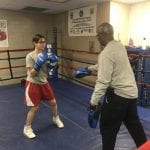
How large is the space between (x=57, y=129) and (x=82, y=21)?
116 inches

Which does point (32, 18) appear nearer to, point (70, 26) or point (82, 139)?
point (70, 26)

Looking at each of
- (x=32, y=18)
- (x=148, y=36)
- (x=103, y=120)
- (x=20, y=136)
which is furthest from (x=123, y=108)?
(x=32, y=18)

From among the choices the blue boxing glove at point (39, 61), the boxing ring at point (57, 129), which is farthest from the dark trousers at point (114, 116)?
the blue boxing glove at point (39, 61)

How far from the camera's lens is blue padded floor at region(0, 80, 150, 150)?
2.38 metres

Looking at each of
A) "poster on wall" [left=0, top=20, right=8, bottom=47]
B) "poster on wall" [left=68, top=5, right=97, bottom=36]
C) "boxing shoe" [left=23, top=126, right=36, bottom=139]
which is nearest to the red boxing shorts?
"boxing shoe" [left=23, top=126, right=36, bottom=139]

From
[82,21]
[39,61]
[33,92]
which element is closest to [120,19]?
[82,21]

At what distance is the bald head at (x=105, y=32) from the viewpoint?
5.41 feet

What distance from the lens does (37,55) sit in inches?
99.9

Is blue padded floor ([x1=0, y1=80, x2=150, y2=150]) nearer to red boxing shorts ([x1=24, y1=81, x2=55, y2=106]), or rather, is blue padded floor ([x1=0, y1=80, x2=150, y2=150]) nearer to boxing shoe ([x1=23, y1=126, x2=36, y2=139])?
boxing shoe ([x1=23, y1=126, x2=36, y2=139])

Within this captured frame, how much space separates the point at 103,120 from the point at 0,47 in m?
4.29

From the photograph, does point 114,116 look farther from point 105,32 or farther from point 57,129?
point 57,129

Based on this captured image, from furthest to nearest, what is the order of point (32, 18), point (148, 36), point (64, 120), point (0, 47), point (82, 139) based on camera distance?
point (32, 18), point (0, 47), point (148, 36), point (64, 120), point (82, 139)

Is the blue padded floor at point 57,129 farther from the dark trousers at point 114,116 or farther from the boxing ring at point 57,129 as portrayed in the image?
the dark trousers at point 114,116

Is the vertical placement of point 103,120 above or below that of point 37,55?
below
